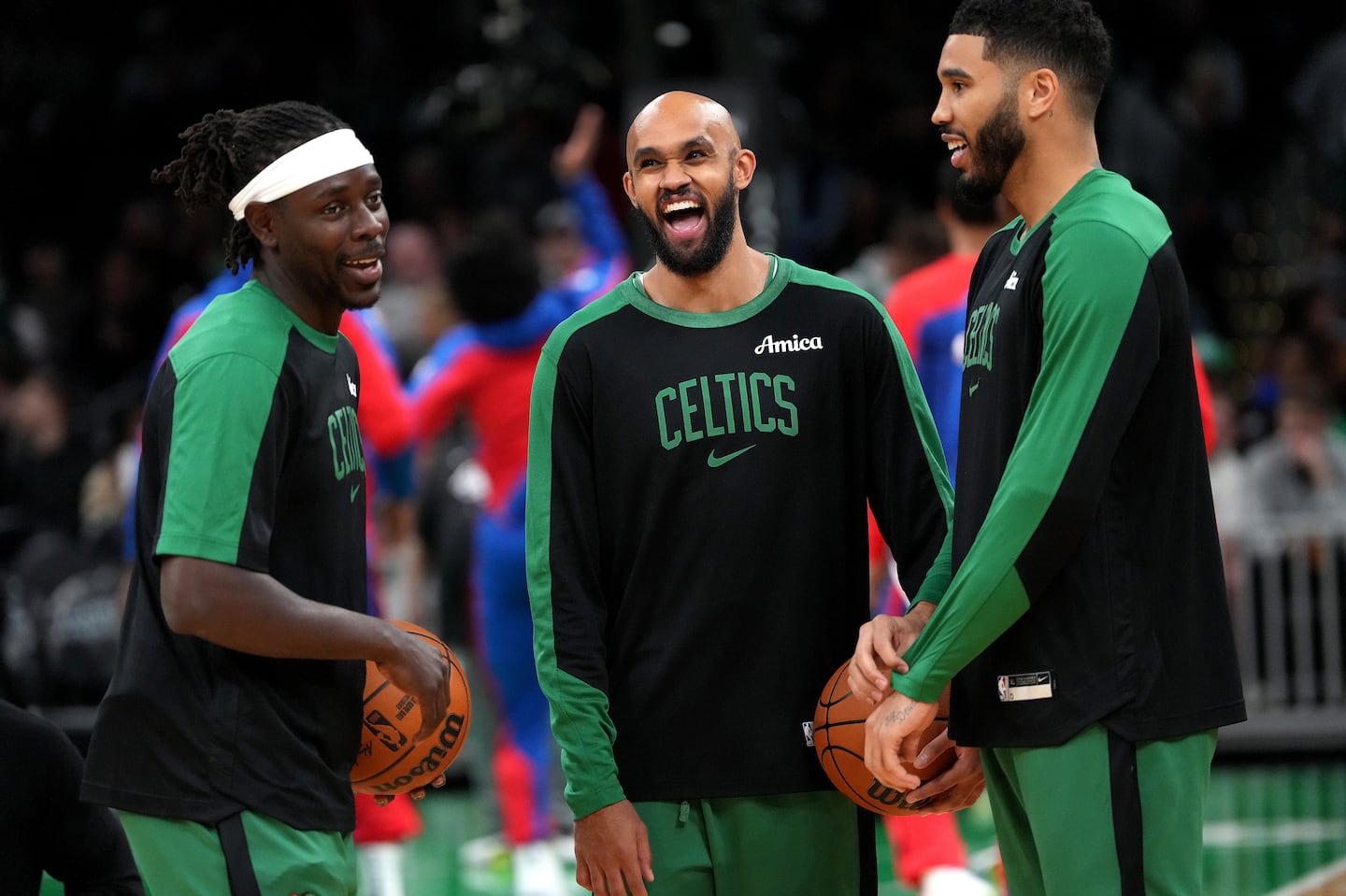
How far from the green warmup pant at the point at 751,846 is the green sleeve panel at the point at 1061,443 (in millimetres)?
536

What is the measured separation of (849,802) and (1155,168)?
9.83 m

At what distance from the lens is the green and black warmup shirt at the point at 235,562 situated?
3.46 metres

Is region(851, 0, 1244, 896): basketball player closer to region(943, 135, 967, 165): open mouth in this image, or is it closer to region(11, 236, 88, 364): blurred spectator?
region(943, 135, 967, 165): open mouth

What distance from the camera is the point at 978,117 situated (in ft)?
11.9

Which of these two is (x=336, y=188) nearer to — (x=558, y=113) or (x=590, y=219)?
(x=590, y=219)

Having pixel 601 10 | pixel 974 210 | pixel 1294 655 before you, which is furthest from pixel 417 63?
pixel 974 210

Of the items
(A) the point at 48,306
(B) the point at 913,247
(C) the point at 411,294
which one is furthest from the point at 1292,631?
(A) the point at 48,306

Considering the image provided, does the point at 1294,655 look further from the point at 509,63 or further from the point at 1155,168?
the point at 509,63

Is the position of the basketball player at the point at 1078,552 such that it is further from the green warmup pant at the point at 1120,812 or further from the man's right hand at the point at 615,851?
Answer: the man's right hand at the point at 615,851

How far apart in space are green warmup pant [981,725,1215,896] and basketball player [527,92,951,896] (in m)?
0.50

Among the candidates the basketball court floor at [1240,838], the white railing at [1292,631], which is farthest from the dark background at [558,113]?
the basketball court floor at [1240,838]

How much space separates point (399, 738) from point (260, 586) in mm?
556

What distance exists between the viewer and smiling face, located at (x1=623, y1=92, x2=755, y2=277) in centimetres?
382

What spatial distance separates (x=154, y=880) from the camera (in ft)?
11.6
